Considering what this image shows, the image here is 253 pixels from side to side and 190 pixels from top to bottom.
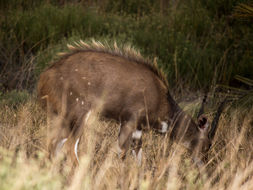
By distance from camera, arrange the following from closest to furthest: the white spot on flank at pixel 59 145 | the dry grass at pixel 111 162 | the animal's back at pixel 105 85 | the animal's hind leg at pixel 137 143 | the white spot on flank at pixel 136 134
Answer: the dry grass at pixel 111 162 → the white spot on flank at pixel 59 145 → the animal's back at pixel 105 85 → the animal's hind leg at pixel 137 143 → the white spot on flank at pixel 136 134

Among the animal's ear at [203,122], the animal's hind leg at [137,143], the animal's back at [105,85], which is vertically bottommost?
the animal's hind leg at [137,143]

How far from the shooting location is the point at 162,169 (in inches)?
167

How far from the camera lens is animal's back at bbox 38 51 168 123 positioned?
5168 millimetres

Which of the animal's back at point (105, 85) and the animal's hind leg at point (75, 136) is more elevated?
the animal's back at point (105, 85)

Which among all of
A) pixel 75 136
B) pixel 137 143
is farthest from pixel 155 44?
pixel 75 136

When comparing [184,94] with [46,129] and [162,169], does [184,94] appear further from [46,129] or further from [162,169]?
[162,169]

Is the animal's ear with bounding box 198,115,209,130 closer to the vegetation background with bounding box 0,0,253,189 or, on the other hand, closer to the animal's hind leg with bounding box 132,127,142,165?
the vegetation background with bounding box 0,0,253,189

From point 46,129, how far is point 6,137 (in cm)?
A: 53

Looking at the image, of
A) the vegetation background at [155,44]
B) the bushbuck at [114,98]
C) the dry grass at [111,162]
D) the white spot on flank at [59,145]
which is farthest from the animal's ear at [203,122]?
the white spot on flank at [59,145]

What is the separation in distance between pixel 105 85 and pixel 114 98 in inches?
8.1

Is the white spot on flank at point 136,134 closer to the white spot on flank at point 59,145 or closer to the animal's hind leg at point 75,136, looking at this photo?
the animal's hind leg at point 75,136

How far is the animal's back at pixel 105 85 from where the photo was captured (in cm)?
517

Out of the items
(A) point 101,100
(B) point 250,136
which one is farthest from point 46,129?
(B) point 250,136

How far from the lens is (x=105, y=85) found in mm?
5312
